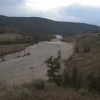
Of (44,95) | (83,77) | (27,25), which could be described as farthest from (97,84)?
(27,25)

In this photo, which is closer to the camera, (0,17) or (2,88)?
(2,88)

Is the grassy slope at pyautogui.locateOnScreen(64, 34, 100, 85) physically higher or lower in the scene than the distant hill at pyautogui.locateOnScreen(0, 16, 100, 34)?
lower

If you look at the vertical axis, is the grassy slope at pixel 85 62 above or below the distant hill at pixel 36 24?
below

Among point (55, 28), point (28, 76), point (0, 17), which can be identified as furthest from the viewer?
point (55, 28)

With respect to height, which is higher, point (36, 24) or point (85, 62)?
point (36, 24)

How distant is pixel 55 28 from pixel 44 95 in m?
174

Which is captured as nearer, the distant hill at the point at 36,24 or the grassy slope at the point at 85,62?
the grassy slope at the point at 85,62

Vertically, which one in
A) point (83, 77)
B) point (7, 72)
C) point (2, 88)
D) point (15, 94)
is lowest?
→ point (7, 72)

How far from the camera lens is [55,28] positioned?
176m

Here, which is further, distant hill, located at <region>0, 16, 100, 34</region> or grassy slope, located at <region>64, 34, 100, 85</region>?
distant hill, located at <region>0, 16, 100, 34</region>

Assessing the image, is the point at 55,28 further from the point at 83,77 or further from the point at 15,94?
the point at 15,94

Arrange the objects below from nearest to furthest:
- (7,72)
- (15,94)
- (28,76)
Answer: (15,94)
(28,76)
(7,72)

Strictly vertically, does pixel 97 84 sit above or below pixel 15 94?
below

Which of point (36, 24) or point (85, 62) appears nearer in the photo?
point (85, 62)
